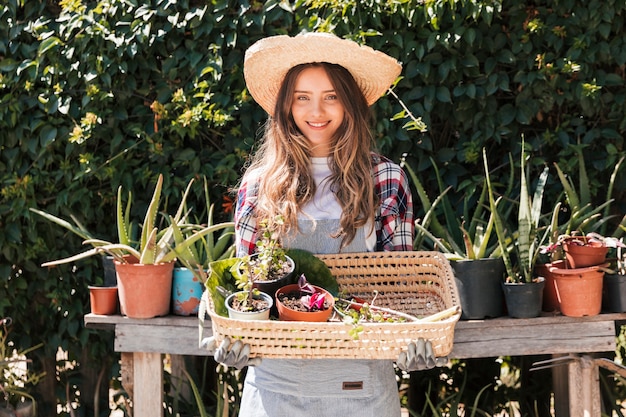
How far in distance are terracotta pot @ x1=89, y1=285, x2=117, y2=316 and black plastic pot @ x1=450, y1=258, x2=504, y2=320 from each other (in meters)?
1.22

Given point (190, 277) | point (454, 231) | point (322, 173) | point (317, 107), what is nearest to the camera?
point (317, 107)

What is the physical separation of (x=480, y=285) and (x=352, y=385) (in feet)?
2.34

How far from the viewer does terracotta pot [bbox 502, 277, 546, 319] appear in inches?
111

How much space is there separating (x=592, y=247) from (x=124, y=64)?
1.91 meters

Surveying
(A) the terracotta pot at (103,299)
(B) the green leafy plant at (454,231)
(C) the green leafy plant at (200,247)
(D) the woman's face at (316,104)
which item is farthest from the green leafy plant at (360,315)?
(A) the terracotta pot at (103,299)

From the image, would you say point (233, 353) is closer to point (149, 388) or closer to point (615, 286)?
point (149, 388)

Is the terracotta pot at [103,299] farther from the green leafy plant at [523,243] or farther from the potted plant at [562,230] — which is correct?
the potted plant at [562,230]

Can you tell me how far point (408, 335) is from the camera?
207 centimetres

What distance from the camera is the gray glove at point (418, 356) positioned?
2.05m

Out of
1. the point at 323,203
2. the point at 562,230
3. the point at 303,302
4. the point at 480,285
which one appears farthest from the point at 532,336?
the point at 303,302

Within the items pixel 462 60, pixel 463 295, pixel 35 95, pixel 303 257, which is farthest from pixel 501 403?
pixel 35 95

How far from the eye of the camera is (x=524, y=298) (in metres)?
2.84

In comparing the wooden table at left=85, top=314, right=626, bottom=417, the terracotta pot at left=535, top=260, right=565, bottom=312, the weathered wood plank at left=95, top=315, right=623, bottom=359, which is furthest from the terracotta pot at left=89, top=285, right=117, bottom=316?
the terracotta pot at left=535, top=260, right=565, bottom=312

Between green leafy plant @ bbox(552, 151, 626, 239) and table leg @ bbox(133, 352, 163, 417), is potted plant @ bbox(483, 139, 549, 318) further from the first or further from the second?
table leg @ bbox(133, 352, 163, 417)
